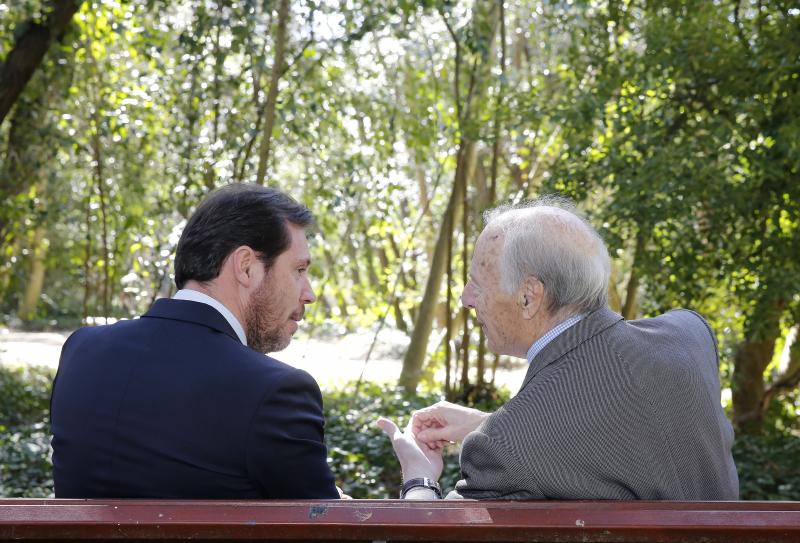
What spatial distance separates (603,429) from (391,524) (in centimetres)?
64

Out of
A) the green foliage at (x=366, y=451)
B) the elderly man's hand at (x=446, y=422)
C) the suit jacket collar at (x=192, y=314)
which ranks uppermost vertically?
the suit jacket collar at (x=192, y=314)

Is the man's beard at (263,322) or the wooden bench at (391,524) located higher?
the man's beard at (263,322)

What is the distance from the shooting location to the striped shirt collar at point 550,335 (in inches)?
94.5

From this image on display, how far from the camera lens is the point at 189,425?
2.23 m

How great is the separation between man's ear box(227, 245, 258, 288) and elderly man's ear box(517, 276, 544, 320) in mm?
685

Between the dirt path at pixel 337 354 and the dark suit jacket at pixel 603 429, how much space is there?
1358cm

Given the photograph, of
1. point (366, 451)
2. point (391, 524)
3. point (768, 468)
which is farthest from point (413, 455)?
point (768, 468)

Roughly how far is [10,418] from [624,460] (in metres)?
10.0

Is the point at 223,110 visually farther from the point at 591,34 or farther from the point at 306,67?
the point at 591,34

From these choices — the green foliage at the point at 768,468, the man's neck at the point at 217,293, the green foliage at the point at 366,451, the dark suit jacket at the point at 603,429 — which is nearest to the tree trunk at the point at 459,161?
the green foliage at the point at 366,451

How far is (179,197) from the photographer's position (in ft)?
32.2

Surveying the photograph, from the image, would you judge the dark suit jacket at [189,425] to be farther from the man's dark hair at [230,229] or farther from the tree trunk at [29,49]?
the tree trunk at [29,49]

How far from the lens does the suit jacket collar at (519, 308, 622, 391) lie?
91.4 inches

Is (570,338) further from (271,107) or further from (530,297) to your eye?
(271,107)
